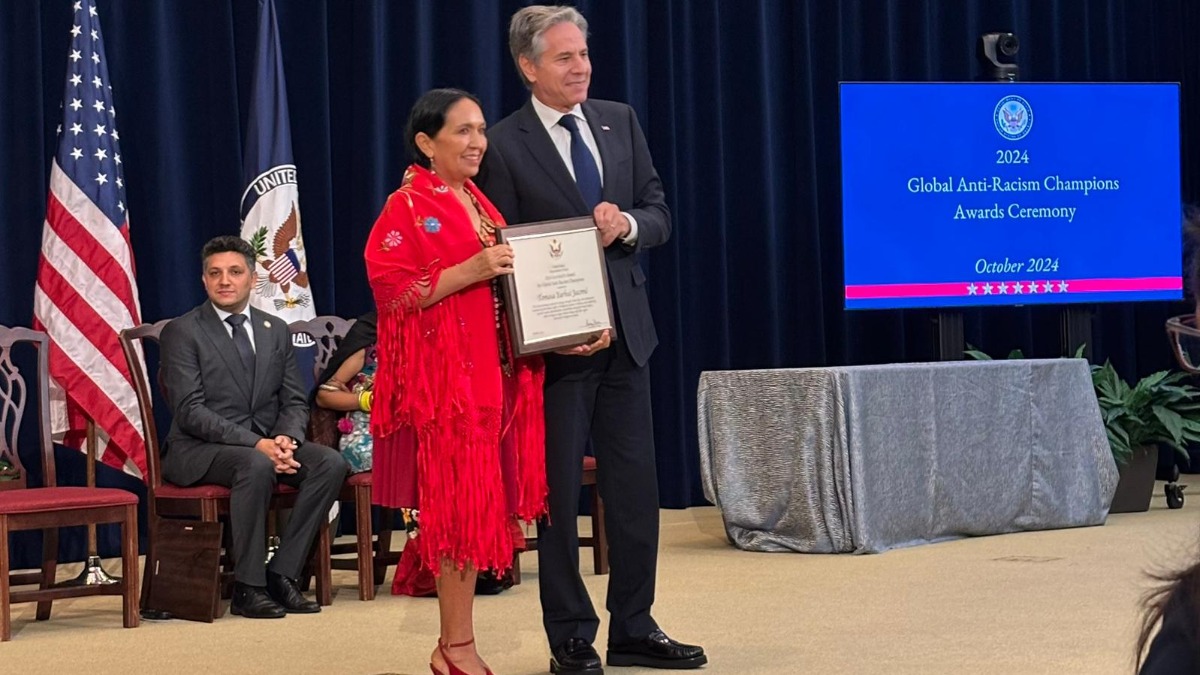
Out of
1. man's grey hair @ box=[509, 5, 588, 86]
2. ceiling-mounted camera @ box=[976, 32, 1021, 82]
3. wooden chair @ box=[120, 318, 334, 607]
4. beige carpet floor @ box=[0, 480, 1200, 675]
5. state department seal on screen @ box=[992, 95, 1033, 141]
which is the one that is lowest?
beige carpet floor @ box=[0, 480, 1200, 675]

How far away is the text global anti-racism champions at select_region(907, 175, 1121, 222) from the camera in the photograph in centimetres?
645

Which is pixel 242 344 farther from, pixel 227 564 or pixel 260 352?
pixel 227 564

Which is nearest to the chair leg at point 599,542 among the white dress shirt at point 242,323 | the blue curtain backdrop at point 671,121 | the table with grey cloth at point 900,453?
the table with grey cloth at point 900,453

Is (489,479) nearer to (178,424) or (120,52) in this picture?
(178,424)

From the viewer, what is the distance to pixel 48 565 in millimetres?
4387

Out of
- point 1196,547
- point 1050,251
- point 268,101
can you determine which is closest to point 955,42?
point 1050,251

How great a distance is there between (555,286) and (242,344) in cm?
183

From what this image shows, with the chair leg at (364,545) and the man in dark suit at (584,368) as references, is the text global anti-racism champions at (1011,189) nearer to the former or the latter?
the chair leg at (364,545)

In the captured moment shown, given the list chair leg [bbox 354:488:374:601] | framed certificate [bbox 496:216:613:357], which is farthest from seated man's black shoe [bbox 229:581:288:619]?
framed certificate [bbox 496:216:613:357]

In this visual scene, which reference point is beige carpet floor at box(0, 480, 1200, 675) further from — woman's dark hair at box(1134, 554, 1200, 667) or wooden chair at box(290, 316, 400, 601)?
woman's dark hair at box(1134, 554, 1200, 667)

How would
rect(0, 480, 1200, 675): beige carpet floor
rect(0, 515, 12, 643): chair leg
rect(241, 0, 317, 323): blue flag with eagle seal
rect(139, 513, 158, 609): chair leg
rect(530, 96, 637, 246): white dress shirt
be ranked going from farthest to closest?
rect(241, 0, 317, 323): blue flag with eagle seal
rect(139, 513, 158, 609): chair leg
rect(0, 515, 12, 643): chair leg
rect(0, 480, 1200, 675): beige carpet floor
rect(530, 96, 637, 246): white dress shirt

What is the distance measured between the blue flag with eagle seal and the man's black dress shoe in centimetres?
251

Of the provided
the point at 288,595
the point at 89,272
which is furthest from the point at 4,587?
the point at 89,272

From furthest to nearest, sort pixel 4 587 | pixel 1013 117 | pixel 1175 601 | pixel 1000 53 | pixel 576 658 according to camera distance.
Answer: pixel 1000 53, pixel 1013 117, pixel 4 587, pixel 576 658, pixel 1175 601
